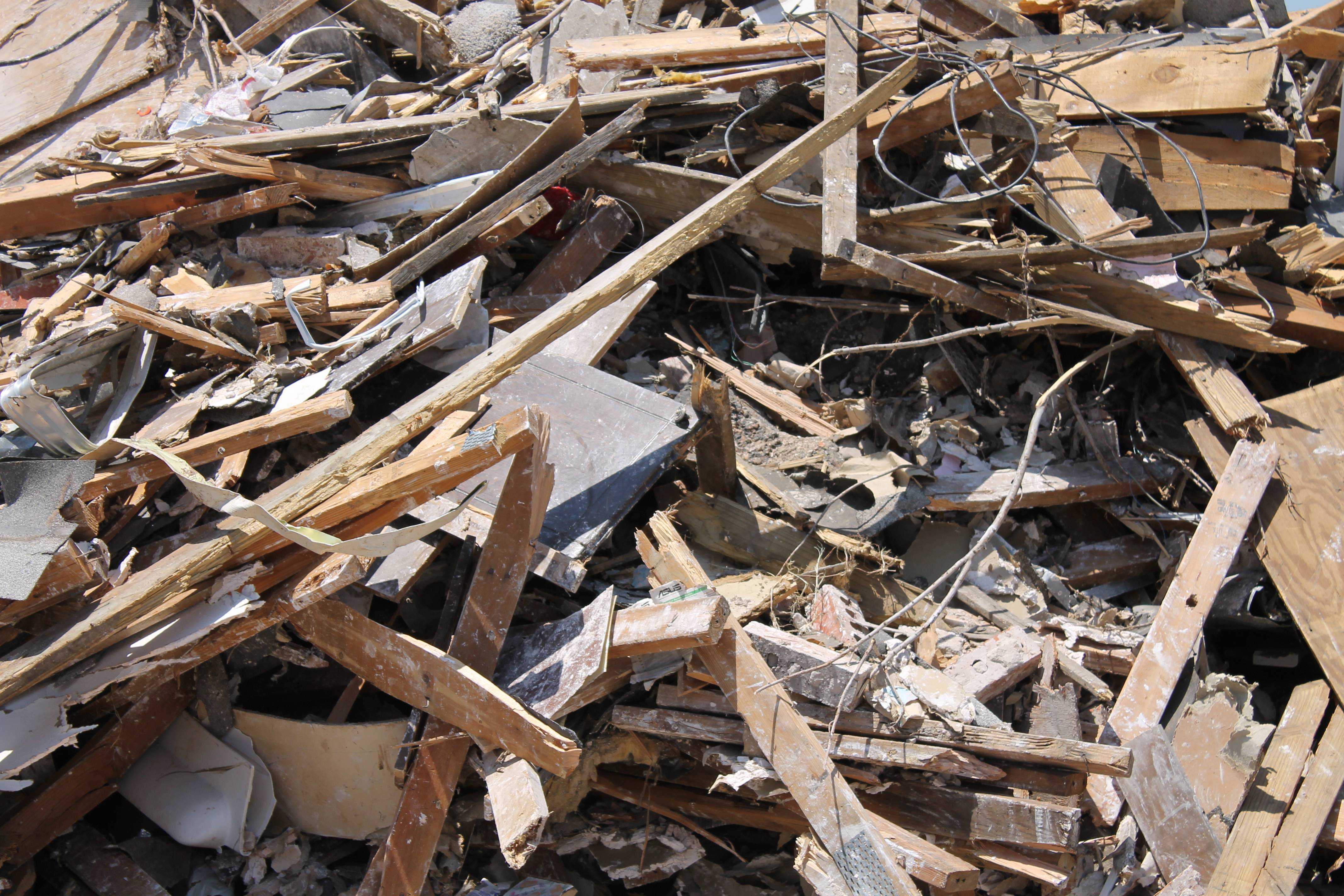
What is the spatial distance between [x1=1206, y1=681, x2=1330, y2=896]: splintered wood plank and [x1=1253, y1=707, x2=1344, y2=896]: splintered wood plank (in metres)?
0.03

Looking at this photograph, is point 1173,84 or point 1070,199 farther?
point 1173,84

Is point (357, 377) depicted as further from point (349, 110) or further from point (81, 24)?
point (81, 24)

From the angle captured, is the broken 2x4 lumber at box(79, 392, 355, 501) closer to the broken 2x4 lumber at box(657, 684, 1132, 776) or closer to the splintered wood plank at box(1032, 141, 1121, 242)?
the broken 2x4 lumber at box(657, 684, 1132, 776)

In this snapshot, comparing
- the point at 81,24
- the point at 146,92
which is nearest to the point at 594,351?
the point at 146,92

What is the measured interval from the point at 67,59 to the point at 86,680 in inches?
208

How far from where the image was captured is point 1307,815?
12.0 ft

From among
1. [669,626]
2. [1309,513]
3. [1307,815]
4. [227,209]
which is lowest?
[1307,815]

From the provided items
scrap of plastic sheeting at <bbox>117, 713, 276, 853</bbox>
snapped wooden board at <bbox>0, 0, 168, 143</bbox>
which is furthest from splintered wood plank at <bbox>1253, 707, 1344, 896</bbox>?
snapped wooden board at <bbox>0, 0, 168, 143</bbox>

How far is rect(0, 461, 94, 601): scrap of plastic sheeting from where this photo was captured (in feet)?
9.00

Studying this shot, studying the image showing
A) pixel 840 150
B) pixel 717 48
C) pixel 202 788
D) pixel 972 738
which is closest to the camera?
pixel 972 738

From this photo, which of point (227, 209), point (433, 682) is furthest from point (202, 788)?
point (227, 209)

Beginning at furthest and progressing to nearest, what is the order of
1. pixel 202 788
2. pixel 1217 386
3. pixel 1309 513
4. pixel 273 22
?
pixel 273 22, pixel 1217 386, pixel 1309 513, pixel 202 788

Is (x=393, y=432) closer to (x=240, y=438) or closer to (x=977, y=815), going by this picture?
(x=240, y=438)

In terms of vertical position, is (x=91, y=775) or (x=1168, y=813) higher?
(x=91, y=775)
